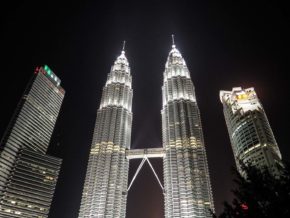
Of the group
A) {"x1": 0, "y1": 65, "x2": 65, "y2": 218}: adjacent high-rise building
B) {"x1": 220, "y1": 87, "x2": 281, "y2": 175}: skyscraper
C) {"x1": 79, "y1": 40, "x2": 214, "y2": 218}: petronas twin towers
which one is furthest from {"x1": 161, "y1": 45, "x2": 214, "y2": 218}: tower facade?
{"x1": 0, "y1": 65, "x2": 65, "y2": 218}: adjacent high-rise building

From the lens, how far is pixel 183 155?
125 metres

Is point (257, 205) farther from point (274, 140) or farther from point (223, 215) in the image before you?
point (274, 140)

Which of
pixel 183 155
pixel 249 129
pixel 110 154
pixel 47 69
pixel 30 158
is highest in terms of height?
pixel 47 69

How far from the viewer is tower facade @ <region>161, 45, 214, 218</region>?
361 ft

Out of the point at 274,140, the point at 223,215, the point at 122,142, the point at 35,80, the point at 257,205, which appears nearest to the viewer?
the point at 257,205

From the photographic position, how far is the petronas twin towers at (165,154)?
11325cm

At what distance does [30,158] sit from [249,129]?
11266 centimetres

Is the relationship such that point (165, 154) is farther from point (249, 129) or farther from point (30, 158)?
point (30, 158)

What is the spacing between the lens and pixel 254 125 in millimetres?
129375

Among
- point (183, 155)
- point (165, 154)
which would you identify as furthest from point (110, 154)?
point (183, 155)

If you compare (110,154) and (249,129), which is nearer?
(249,129)

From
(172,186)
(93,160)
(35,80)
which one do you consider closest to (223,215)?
(172,186)

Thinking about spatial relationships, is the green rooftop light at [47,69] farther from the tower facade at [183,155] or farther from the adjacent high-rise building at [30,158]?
the tower facade at [183,155]

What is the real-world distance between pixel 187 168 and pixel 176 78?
60.8 metres
